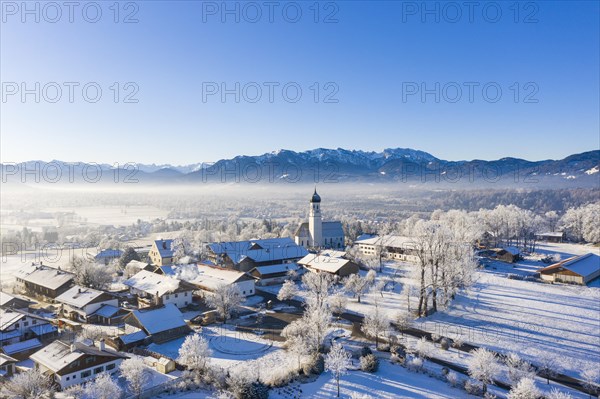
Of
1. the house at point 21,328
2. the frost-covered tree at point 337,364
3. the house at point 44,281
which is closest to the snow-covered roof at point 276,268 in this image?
the house at point 44,281

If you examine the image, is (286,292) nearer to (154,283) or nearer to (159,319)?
(159,319)

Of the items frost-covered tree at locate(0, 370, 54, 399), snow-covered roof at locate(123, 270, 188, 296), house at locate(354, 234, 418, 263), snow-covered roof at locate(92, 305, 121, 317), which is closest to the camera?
frost-covered tree at locate(0, 370, 54, 399)

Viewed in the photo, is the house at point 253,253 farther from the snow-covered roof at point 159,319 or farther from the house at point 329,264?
the snow-covered roof at point 159,319

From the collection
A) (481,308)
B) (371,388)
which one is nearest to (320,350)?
(371,388)

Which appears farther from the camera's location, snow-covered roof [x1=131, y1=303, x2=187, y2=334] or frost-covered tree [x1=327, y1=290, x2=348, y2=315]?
frost-covered tree [x1=327, y1=290, x2=348, y2=315]

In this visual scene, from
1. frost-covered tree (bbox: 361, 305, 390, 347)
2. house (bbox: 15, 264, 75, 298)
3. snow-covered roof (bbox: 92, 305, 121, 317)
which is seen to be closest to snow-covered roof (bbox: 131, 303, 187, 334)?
snow-covered roof (bbox: 92, 305, 121, 317)

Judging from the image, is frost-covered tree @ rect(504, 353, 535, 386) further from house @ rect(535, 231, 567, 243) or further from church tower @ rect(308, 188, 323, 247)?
house @ rect(535, 231, 567, 243)

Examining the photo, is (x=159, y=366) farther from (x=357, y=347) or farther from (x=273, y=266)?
(x=273, y=266)
